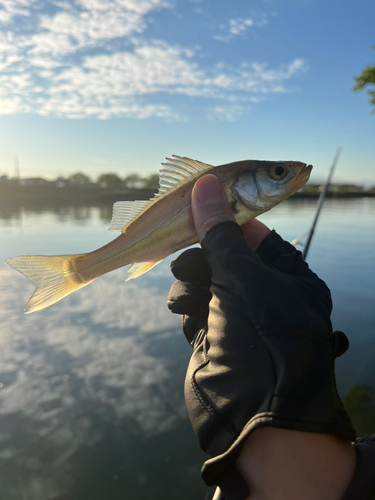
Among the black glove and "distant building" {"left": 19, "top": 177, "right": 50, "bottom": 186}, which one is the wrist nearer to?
the black glove

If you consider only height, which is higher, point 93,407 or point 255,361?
point 255,361

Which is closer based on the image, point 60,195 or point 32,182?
point 60,195

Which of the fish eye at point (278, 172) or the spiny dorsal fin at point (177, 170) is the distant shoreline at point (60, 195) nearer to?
the spiny dorsal fin at point (177, 170)

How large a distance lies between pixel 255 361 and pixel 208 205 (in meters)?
1.06

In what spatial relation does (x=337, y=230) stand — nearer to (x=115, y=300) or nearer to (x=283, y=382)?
(x=115, y=300)

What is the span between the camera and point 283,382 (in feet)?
4.23

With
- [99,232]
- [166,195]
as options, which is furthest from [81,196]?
[166,195]

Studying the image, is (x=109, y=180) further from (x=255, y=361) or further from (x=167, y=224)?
(x=255, y=361)

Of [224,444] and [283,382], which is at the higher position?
[283,382]

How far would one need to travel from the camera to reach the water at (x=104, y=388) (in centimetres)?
310

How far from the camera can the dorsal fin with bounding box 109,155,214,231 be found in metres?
2.52

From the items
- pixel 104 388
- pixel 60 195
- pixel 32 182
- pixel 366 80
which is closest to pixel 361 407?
pixel 104 388

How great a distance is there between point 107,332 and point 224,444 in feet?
15.0

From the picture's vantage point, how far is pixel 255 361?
4.58 ft
